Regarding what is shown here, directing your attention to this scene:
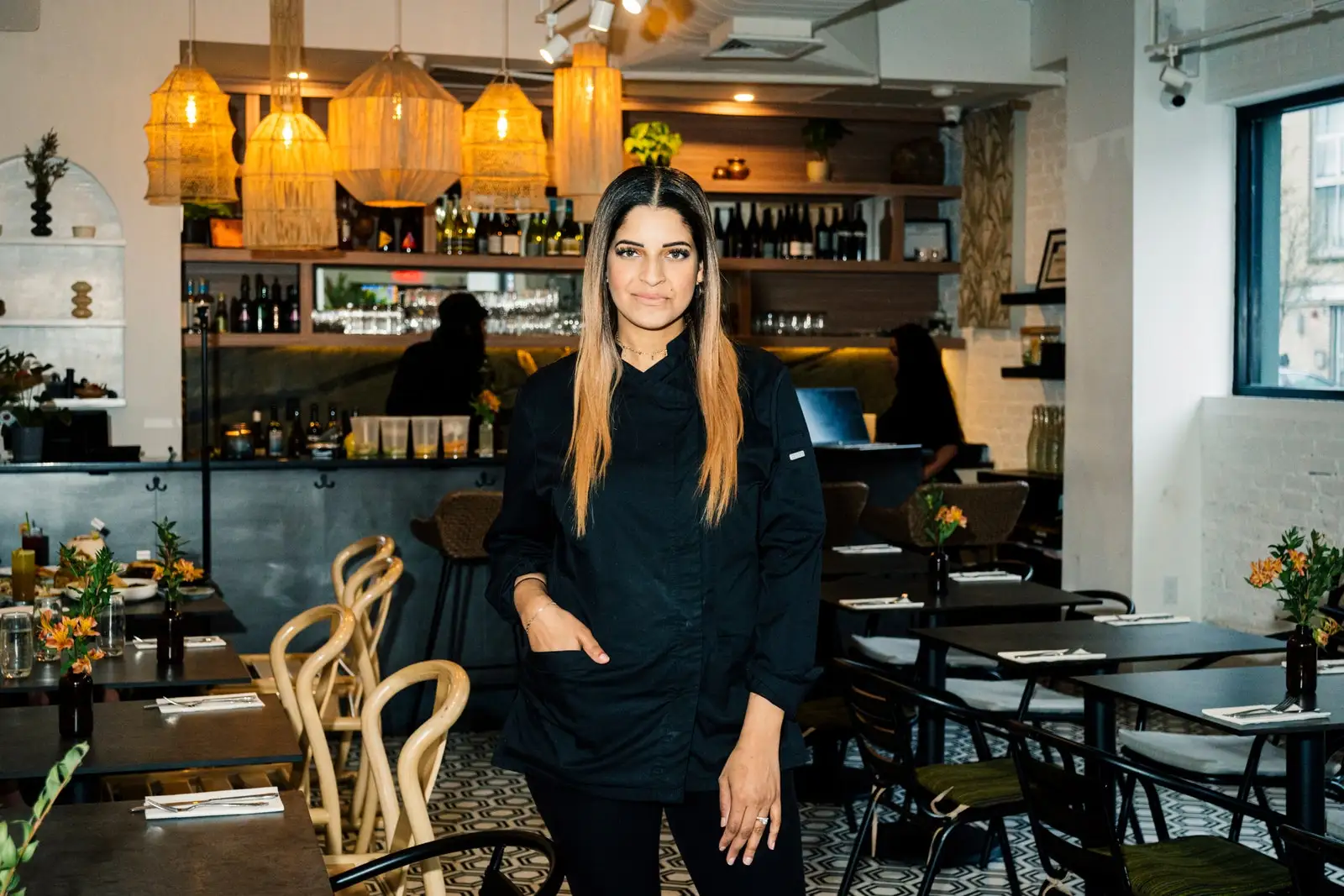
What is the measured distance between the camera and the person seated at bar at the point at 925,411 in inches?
332

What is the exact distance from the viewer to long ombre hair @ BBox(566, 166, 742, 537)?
2.08m

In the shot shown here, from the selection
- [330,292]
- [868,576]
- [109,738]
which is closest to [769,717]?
[109,738]

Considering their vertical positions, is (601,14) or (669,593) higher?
(601,14)

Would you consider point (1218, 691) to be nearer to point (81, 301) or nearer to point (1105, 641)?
point (1105, 641)

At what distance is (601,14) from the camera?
19.7 ft

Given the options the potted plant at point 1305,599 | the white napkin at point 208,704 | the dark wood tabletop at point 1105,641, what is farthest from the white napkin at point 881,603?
the white napkin at point 208,704

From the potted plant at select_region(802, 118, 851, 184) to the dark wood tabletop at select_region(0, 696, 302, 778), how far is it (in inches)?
278

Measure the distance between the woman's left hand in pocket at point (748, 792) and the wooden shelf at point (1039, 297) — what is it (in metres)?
6.80

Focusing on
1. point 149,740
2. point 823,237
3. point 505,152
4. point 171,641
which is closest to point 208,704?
point 149,740

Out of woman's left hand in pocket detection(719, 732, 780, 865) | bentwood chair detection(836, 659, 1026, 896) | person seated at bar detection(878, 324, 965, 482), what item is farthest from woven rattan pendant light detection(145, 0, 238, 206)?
woman's left hand in pocket detection(719, 732, 780, 865)

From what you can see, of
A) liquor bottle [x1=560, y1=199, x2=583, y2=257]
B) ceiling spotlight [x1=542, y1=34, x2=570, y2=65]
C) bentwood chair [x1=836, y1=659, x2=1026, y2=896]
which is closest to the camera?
bentwood chair [x1=836, y1=659, x2=1026, y2=896]

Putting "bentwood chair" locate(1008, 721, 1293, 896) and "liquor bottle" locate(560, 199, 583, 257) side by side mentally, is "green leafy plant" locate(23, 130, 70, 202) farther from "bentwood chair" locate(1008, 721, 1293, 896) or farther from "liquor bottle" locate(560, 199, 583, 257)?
"bentwood chair" locate(1008, 721, 1293, 896)

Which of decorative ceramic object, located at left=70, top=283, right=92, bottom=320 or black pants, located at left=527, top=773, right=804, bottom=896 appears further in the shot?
decorative ceramic object, located at left=70, top=283, right=92, bottom=320

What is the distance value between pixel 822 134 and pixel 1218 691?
6.49m
